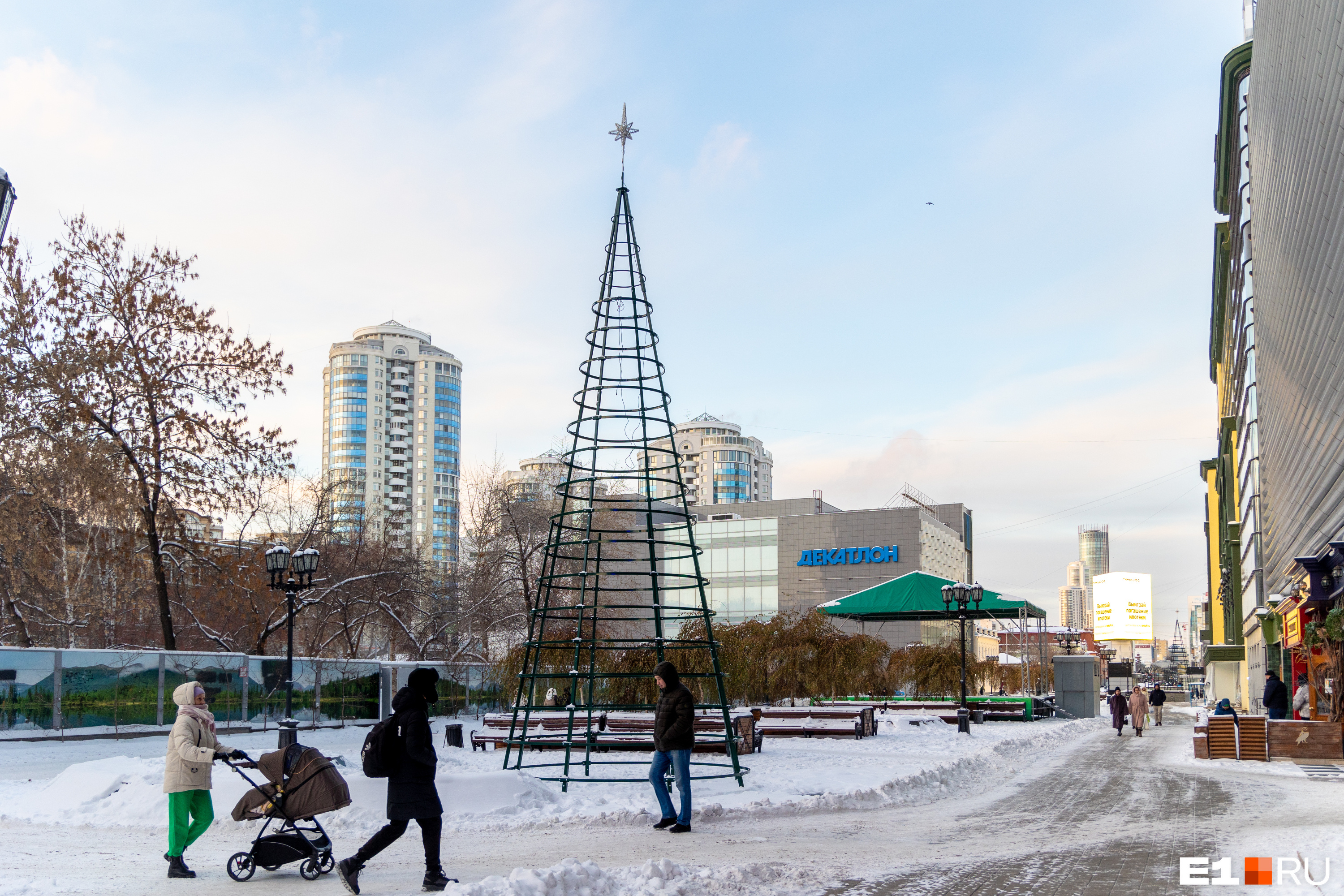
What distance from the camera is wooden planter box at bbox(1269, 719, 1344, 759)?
63.9ft

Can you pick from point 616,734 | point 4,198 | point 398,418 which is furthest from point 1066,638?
point 398,418

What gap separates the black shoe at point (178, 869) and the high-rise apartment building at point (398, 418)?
535 feet

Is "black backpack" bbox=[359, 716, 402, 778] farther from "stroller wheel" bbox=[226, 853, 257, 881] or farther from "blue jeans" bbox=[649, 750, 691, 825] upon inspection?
"blue jeans" bbox=[649, 750, 691, 825]

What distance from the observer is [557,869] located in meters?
7.86

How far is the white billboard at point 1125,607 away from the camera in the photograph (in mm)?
169375

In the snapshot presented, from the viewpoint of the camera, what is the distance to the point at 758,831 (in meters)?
11.4

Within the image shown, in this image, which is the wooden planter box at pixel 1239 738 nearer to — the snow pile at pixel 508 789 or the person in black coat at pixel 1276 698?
the person in black coat at pixel 1276 698

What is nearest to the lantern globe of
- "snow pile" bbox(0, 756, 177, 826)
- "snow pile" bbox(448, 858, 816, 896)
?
"snow pile" bbox(0, 756, 177, 826)

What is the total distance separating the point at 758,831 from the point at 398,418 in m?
169

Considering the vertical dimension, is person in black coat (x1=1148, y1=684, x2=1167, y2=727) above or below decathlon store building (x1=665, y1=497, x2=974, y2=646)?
below

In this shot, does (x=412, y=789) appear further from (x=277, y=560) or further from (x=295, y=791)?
Answer: (x=277, y=560)

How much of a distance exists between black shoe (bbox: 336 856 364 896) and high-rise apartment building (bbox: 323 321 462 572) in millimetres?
163993

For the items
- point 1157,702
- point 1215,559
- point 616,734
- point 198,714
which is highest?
point 1215,559

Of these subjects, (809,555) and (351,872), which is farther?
(809,555)
